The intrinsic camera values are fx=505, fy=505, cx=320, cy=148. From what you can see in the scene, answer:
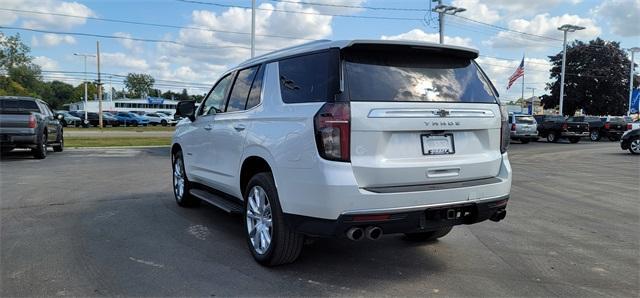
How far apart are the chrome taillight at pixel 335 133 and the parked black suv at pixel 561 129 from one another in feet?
93.8

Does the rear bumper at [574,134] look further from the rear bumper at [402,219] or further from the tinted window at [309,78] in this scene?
the tinted window at [309,78]

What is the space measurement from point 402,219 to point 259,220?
140cm

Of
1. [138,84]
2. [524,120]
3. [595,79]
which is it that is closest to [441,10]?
[524,120]

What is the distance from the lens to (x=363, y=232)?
A: 12.3 ft

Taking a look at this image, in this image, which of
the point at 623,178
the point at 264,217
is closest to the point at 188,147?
the point at 264,217

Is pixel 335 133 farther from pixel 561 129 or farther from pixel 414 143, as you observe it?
pixel 561 129

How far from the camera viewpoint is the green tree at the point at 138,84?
143500 mm

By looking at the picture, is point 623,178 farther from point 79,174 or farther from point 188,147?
point 79,174

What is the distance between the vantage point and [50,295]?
149 inches

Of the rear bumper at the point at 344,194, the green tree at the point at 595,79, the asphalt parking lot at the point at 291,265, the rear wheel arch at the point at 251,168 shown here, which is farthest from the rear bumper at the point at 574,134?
the green tree at the point at 595,79

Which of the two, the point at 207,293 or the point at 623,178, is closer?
the point at 207,293

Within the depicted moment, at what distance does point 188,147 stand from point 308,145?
3.41 metres

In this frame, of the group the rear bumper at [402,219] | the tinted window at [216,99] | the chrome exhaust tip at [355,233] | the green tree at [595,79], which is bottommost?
the chrome exhaust tip at [355,233]

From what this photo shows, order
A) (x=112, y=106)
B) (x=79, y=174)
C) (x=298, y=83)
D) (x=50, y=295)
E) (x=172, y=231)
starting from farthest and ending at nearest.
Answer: (x=112, y=106)
(x=79, y=174)
(x=172, y=231)
(x=298, y=83)
(x=50, y=295)
